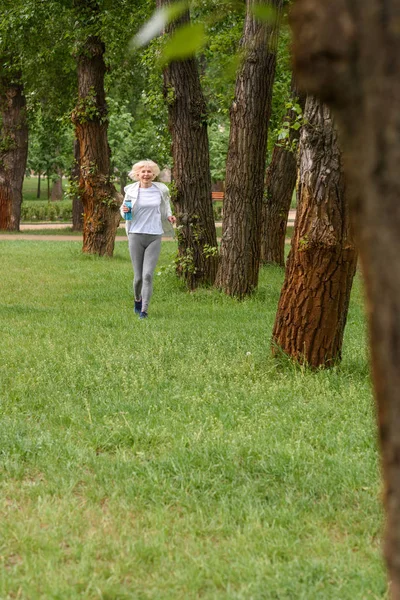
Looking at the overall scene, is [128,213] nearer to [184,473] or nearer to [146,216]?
[146,216]

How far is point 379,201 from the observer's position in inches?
65.3

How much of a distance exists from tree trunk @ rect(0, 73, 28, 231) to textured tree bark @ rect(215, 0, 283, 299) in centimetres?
1947

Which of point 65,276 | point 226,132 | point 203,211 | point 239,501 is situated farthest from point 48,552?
point 226,132

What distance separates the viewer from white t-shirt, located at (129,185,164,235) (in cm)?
1224

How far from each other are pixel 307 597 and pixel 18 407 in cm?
356

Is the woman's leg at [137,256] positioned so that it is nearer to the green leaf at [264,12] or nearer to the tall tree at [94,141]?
the green leaf at [264,12]

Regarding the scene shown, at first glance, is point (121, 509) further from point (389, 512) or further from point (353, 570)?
point (389, 512)

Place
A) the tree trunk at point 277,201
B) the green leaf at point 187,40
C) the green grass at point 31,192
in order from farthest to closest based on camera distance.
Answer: the green grass at point 31,192
the tree trunk at point 277,201
the green leaf at point 187,40

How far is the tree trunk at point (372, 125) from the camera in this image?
1.59 metres

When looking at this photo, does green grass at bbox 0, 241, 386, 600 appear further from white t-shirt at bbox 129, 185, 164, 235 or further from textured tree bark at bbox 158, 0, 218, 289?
textured tree bark at bbox 158, 0, 218, 289

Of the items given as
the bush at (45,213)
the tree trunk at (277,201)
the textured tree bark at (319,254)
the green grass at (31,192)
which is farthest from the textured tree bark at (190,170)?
the green grass at (31,192)

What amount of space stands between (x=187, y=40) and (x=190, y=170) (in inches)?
525

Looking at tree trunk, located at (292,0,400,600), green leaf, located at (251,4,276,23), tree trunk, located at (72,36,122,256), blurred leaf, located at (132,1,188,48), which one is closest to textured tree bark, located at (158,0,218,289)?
tree trunk, located at (72,36,122,256)

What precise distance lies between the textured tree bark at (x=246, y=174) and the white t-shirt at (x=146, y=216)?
2.13 meters
